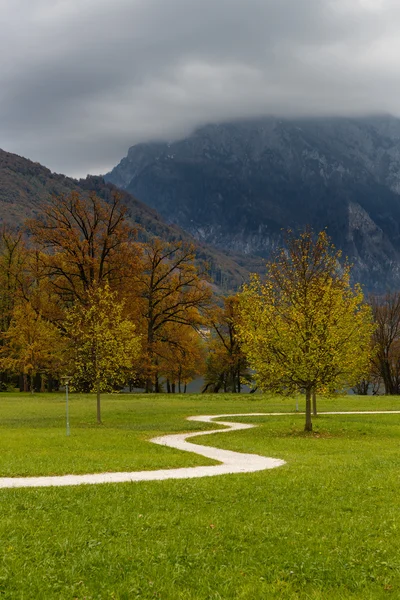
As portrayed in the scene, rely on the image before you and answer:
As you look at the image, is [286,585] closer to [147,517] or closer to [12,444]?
[147,517]

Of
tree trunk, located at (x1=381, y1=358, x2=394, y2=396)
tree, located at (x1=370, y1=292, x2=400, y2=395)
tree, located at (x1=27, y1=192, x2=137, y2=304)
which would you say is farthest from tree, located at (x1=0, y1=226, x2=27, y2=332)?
tree trunk, located at (x1=381, y1=358, x2=394, y2=396)

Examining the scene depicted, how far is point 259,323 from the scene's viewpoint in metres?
35.3

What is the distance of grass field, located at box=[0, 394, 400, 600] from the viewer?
391 inches

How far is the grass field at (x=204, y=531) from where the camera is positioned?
9.93m

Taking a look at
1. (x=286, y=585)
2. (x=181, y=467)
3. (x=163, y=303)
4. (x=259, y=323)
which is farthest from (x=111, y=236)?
(x=286, y=585)

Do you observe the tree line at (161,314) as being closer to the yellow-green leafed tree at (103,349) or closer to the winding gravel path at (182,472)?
the yellow-green leafed tree at (103,349)

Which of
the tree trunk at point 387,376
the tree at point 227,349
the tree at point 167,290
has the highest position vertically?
the tree at point 167,290

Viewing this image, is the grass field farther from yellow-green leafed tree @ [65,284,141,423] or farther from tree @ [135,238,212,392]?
tree @ [135,238,212,392]

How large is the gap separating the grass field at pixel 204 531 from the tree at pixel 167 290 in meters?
44.0

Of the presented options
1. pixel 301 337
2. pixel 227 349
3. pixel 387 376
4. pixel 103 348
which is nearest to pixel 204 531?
pixel 301 337

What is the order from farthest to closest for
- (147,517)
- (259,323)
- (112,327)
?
(112,327) → (259,323) → (147,517)

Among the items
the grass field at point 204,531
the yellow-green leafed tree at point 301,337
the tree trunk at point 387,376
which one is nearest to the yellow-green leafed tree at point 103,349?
the yellow-green leafed tree at point 301,337

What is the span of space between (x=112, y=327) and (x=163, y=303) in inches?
1166

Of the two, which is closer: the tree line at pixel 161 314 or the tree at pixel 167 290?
the tree line at pixel 161 314
